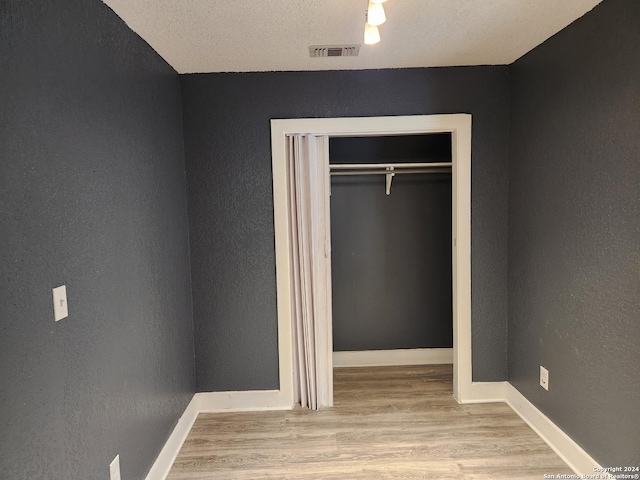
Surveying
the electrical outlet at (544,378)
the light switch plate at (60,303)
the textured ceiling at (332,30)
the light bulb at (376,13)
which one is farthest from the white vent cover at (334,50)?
the electrical outlet at (544,378)

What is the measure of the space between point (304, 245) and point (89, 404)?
62.9 inches

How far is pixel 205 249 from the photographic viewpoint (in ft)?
9.12

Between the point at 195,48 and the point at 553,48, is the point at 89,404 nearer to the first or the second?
the point at 195,48

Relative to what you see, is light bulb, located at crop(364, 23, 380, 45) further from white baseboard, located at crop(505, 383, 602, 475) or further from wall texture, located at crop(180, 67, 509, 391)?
white baseboard, located at crop(505, 383, 602, 475)

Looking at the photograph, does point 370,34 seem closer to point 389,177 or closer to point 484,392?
point 389,177

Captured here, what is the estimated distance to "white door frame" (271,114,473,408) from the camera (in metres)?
2.71

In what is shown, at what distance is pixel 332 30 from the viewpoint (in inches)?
82.1

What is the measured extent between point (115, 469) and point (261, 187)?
1754mm

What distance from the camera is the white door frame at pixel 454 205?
2.71 m

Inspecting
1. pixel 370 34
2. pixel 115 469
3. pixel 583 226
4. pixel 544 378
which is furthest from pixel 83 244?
pixel 544 378

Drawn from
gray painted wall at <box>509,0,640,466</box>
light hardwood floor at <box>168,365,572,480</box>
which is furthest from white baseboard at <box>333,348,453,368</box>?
gray painted wall at <box>509,0,640,466</box>

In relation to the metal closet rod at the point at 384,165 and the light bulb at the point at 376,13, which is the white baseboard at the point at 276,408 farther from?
the light bulb at the point at 376,13

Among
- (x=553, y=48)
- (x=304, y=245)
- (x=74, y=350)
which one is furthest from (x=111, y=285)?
(x=553, y=48)

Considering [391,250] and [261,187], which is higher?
[261,187]
